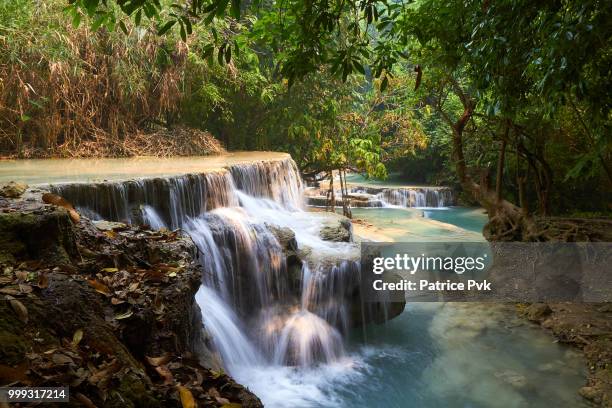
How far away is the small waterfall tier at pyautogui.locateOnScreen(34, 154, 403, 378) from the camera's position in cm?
519

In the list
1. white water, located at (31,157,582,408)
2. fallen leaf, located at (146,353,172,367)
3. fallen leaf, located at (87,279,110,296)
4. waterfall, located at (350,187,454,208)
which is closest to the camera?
fallen leaf, located at (146,353,172,367)

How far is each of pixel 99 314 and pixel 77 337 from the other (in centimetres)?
23

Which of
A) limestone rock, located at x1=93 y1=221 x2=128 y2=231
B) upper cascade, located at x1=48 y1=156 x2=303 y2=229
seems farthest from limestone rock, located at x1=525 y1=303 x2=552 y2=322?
limestone rock, located at x1=93 y1=221 x2=128 y2=231

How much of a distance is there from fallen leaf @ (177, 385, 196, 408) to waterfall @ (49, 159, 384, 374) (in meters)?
2.97

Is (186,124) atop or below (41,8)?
below

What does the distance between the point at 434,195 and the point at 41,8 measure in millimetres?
14821

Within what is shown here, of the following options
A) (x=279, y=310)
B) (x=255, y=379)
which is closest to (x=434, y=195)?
(x=279, y=310)

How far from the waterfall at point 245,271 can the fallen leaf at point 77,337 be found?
2.97 meters

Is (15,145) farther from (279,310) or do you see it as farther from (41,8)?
(279,310)

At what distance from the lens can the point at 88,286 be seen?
227cm

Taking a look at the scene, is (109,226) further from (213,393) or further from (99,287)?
(213,393)

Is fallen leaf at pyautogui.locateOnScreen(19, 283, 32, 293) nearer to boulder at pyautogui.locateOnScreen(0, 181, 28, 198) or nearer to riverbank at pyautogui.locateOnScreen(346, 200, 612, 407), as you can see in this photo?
boulder at pyautogui.locateOnScreen(0, 181, 28, 198)

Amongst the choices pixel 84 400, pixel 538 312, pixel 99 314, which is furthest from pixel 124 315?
pixel 538 312

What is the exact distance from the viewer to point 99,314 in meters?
2.21
